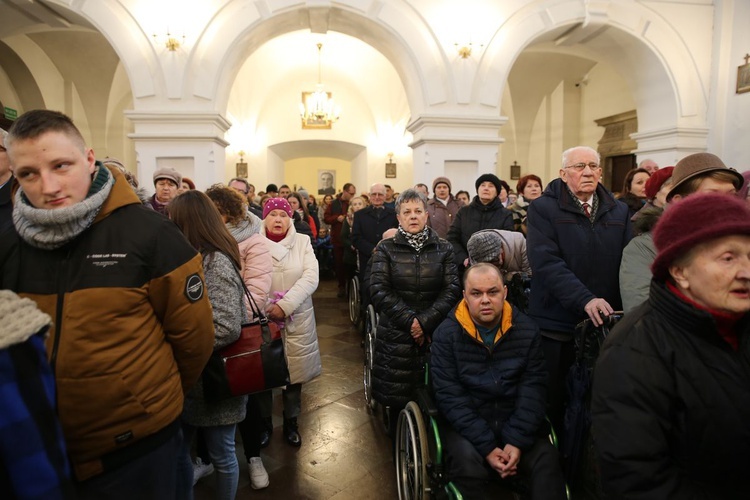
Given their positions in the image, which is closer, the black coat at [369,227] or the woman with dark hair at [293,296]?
the woman with dark hair at [293,296]

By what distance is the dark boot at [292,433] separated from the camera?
9.68ft

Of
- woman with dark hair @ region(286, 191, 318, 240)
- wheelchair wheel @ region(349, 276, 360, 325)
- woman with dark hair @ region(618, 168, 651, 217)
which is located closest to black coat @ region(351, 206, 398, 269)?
wheelchair wheel @ region(349, 276, 360, 325)

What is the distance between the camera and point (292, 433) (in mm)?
2992

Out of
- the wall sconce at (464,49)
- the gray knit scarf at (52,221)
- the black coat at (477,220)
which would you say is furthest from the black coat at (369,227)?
the gray knit scarf at (52,221)

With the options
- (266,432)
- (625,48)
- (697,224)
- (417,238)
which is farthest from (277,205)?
(625,48)

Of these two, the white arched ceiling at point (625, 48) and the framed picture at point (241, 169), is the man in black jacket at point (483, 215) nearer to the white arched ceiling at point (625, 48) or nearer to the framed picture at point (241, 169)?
the white arched ceiling at point (625, 48)

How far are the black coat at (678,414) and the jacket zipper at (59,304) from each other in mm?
1468

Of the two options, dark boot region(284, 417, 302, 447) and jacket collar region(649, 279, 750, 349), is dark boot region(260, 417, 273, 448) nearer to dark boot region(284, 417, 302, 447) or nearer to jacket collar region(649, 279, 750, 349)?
dark boot region(284, 417, 302, 447)

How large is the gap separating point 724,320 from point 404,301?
5.92 ft

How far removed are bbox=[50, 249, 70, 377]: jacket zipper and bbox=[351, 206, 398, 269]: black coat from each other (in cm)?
408

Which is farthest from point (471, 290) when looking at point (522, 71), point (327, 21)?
point (522, 71)

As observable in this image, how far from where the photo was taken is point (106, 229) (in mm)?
1308

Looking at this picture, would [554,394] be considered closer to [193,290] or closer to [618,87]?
[193,290]

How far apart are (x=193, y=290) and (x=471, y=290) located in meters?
1.25
